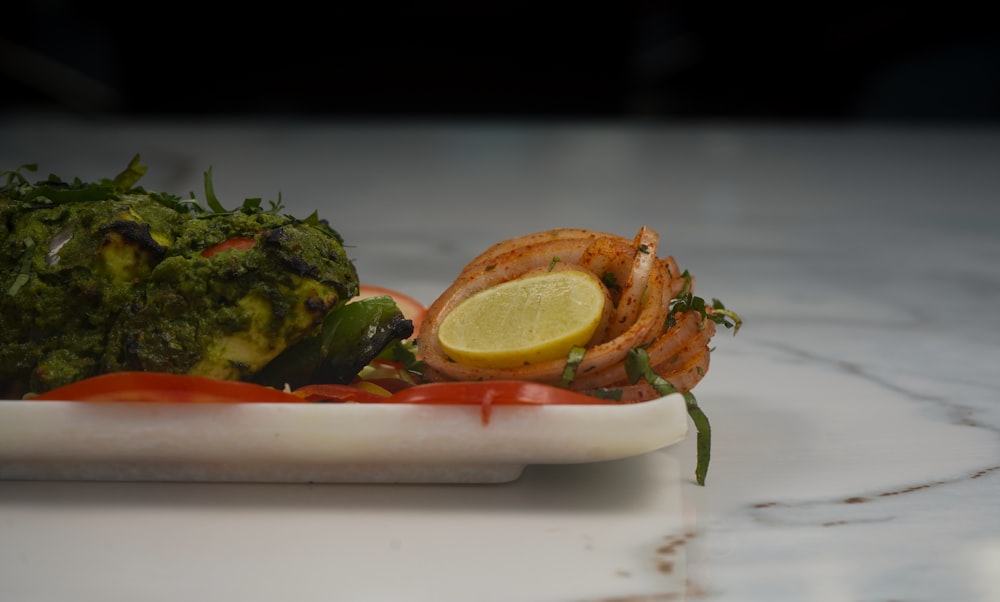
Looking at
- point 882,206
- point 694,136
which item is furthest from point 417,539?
point 694,136

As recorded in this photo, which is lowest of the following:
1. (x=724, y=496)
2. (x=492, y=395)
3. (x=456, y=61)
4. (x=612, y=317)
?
(x=724, y=496)

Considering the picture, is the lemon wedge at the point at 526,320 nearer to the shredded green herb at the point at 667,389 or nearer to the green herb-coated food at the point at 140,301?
the shredded green herb at the point at 667,389

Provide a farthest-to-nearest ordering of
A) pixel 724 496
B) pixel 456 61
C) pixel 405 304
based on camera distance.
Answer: pixel 456 61
pixel 405 304
pixel 724 496

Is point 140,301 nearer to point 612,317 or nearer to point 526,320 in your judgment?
point 526,320

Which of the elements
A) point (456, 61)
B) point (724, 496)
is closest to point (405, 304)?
point (724, 496)

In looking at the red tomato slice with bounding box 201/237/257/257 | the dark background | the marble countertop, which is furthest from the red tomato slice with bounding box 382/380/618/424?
the dark background

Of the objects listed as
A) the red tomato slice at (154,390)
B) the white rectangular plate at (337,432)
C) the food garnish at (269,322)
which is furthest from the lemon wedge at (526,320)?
the red tomato slice at (154,390)
